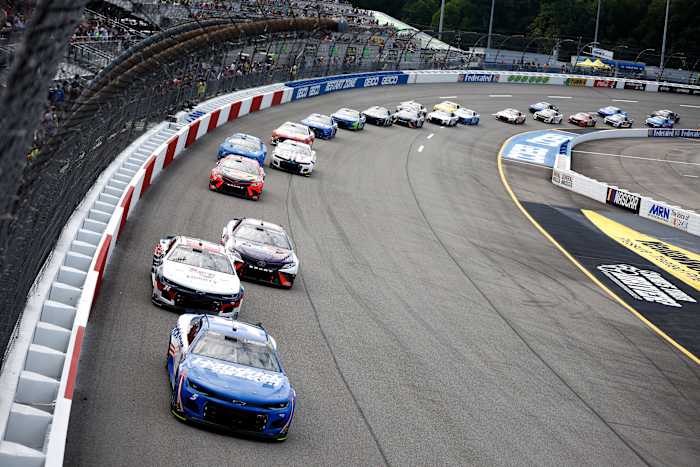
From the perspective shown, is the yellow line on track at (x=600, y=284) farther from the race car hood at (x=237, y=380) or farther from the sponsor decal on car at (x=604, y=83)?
the sponsor decal on car at (x=604, y=83)

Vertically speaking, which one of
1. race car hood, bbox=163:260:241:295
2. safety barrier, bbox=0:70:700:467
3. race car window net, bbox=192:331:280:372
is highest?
safety barrier, bbox=0:70:700:467

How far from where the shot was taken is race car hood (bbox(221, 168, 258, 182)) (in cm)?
2617

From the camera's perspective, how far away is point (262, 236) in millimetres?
19531

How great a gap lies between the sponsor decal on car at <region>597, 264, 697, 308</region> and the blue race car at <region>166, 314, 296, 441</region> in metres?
15.0

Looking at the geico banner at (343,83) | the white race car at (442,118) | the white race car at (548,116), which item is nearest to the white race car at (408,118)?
the white race car at (442,118)

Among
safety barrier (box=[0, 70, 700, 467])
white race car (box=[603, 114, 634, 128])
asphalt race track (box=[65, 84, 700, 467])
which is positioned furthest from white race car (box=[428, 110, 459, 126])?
asphalt race track (box=[65, 84, 700, 467])

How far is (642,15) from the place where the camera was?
126 meters

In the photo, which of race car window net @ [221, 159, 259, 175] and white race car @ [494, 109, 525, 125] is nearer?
race car window net @ [221, 159, 259, 175]

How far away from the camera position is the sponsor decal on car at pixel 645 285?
25.0 meters

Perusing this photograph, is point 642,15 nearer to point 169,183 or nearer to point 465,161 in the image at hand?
point 465,161

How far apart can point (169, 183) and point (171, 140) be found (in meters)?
3.20

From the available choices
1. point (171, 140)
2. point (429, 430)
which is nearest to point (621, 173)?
point (171, 140)

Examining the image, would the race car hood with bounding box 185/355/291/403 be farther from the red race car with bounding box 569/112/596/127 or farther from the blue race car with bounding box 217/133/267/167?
the red race car with bounding box 569/112/596/127

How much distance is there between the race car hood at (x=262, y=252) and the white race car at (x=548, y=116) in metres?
47.4
